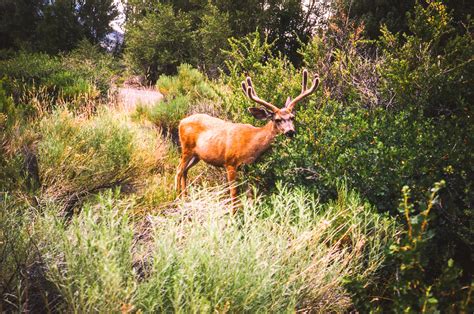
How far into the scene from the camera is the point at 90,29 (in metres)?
23.3

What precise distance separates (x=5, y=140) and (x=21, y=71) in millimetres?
6369

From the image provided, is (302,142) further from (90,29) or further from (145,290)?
(90,29)

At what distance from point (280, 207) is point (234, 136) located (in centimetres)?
101

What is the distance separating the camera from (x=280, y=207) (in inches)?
139

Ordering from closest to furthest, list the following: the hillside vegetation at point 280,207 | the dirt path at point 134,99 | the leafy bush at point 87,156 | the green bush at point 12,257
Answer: the hillside vegetation at point 280,207 < the green bush at point 12,257 < the leafy bush at point 87,156 < the dirt path at point 134,99

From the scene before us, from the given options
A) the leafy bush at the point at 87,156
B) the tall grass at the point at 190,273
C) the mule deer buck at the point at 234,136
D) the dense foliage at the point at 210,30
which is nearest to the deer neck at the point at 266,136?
the mule deer buck at the point at 234,136

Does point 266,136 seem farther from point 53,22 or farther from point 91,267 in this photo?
point 53,22

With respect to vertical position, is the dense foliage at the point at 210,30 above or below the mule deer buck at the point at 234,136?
above

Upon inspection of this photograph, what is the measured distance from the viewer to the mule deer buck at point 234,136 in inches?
152

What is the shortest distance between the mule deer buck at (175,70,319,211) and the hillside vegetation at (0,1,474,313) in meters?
0.31

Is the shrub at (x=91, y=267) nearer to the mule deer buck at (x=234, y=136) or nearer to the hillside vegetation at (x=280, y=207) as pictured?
the hillside vegetation at (x=280, y=207)

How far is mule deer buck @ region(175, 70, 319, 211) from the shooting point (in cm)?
387

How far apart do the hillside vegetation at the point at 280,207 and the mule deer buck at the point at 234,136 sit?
31 cm

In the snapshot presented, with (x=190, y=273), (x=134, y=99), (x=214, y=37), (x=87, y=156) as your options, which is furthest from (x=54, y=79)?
(x=190, y=273)
